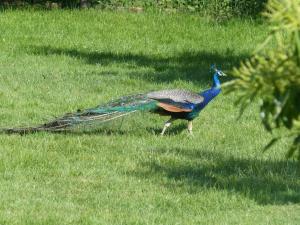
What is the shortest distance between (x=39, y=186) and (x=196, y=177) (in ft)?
4.57

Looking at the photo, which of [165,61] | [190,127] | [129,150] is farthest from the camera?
[165,61]

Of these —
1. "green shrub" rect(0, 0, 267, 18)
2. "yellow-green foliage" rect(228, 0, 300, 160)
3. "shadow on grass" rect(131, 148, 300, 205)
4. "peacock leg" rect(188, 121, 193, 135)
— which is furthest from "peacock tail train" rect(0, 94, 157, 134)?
"green shrub" rect(0, 0, 267, 18)

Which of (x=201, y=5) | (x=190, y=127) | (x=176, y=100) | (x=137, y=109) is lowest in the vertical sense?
(x=201, y=5)

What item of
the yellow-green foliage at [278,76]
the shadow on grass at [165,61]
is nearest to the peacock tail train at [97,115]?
the shadow on grass at [165,61]

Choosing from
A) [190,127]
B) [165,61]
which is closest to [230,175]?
[190,127]

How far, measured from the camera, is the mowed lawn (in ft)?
20.1

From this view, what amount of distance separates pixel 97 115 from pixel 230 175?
1.85 m

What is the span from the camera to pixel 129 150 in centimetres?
793

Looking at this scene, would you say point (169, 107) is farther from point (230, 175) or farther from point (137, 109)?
point (230, 175)

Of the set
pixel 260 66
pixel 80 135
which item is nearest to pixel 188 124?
pixel 80 135

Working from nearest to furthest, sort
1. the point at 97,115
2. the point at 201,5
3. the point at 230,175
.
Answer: the point at 230,175 < the point at 97,115 < the point at 201,5

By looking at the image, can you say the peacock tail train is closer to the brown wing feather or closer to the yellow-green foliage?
the brown wing feather

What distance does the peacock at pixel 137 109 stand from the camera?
27.4 feet

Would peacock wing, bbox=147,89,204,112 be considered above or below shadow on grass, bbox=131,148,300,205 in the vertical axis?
above
